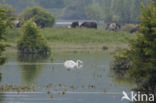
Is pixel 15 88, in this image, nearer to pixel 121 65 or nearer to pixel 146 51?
pixel 146 51

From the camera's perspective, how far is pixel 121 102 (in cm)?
3469

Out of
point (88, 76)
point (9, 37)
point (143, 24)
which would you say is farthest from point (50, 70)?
point (9, 37)

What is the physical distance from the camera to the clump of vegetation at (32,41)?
7662cm

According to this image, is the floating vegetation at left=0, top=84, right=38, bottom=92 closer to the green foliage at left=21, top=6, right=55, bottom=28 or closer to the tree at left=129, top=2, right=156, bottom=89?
the tree at left=129, top=2, right=156, bottom=89

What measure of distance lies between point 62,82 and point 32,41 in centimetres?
3343

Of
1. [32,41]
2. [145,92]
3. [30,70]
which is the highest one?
[32,41]

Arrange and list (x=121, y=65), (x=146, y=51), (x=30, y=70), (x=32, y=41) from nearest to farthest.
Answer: (x=146, y=51), (x=121, y=65), (x=30, y=70), (x=32, y=41)

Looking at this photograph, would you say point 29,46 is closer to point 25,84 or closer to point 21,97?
point 25,84

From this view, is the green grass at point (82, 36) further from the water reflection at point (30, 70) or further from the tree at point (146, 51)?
the tree at point (146, 51)

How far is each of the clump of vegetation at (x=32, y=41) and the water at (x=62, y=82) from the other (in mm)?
13901

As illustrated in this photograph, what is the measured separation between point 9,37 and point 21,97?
55707 mm

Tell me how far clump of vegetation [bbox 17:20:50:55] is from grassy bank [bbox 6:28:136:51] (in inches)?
316

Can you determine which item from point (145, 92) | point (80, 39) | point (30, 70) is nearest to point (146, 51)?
point (145, 92)

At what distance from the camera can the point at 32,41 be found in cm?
7688
